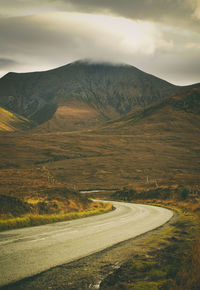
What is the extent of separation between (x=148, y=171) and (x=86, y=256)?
11545cm

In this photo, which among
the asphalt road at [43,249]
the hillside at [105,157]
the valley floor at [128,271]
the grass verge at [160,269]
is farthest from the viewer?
the hillside at [105,157]

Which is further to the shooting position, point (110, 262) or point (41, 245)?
point (41, 245)

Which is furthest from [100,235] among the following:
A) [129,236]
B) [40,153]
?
[40,153]

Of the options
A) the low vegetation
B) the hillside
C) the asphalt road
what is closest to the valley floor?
the low vegetation

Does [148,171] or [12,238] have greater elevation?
[12,238]

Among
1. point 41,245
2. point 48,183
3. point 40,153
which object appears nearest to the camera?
point 41,245

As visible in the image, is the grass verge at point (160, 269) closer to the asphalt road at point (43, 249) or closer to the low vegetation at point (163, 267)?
the low vegetation at point (163, 267)

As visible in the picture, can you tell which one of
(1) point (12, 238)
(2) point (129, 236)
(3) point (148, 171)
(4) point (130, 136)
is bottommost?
(3) point (148, 171)

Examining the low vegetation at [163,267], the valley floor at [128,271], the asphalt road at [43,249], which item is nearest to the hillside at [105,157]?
the low vegetation at [163,267]

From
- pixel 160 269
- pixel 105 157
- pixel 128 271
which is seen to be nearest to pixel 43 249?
pixel 128 271

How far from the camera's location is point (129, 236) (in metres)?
11.7

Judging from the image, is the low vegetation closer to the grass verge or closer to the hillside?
the grass verge

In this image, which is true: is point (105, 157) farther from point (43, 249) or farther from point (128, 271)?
point (128, 271)

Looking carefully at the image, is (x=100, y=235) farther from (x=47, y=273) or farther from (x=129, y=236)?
(x=47, y=273)
